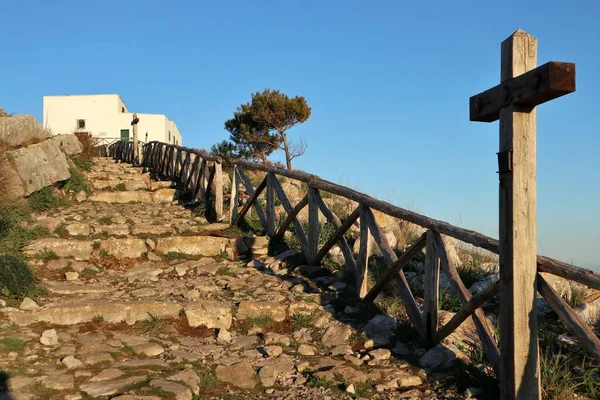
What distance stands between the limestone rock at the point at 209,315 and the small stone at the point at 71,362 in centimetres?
153

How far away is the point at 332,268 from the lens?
7.71 meters

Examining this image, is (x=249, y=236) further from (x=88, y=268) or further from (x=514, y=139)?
(x=514, y=139)

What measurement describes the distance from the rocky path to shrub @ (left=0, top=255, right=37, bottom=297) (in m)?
0.27

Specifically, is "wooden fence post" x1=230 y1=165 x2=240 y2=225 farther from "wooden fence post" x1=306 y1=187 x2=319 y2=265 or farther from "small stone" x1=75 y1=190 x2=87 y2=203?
"small stone" x1=75 y1=190 x2=87 y2=203

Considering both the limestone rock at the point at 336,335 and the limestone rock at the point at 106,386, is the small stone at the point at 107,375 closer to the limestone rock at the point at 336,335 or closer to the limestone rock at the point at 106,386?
the limestone rock at the point at 106,386

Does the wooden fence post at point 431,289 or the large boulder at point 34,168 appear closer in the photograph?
the wooden fence post at point 431,289

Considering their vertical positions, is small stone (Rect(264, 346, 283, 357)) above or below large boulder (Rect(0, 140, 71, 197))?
below

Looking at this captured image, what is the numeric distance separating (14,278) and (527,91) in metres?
5.62

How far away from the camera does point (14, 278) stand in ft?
20.2

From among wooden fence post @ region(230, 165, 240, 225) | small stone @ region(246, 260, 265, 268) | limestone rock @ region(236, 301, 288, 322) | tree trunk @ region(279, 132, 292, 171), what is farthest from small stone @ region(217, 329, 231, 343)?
tree trunk @ region(279, 132, 292, 171)

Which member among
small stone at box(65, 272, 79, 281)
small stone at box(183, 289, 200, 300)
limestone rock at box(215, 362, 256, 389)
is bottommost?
limestone rock at box(215, 362, 256, 389)

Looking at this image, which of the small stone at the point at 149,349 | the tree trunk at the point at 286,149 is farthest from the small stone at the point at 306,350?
the tree trunk at the point at 286,149

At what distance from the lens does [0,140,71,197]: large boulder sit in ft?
Result: 31.9

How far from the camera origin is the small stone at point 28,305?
5.84 m
